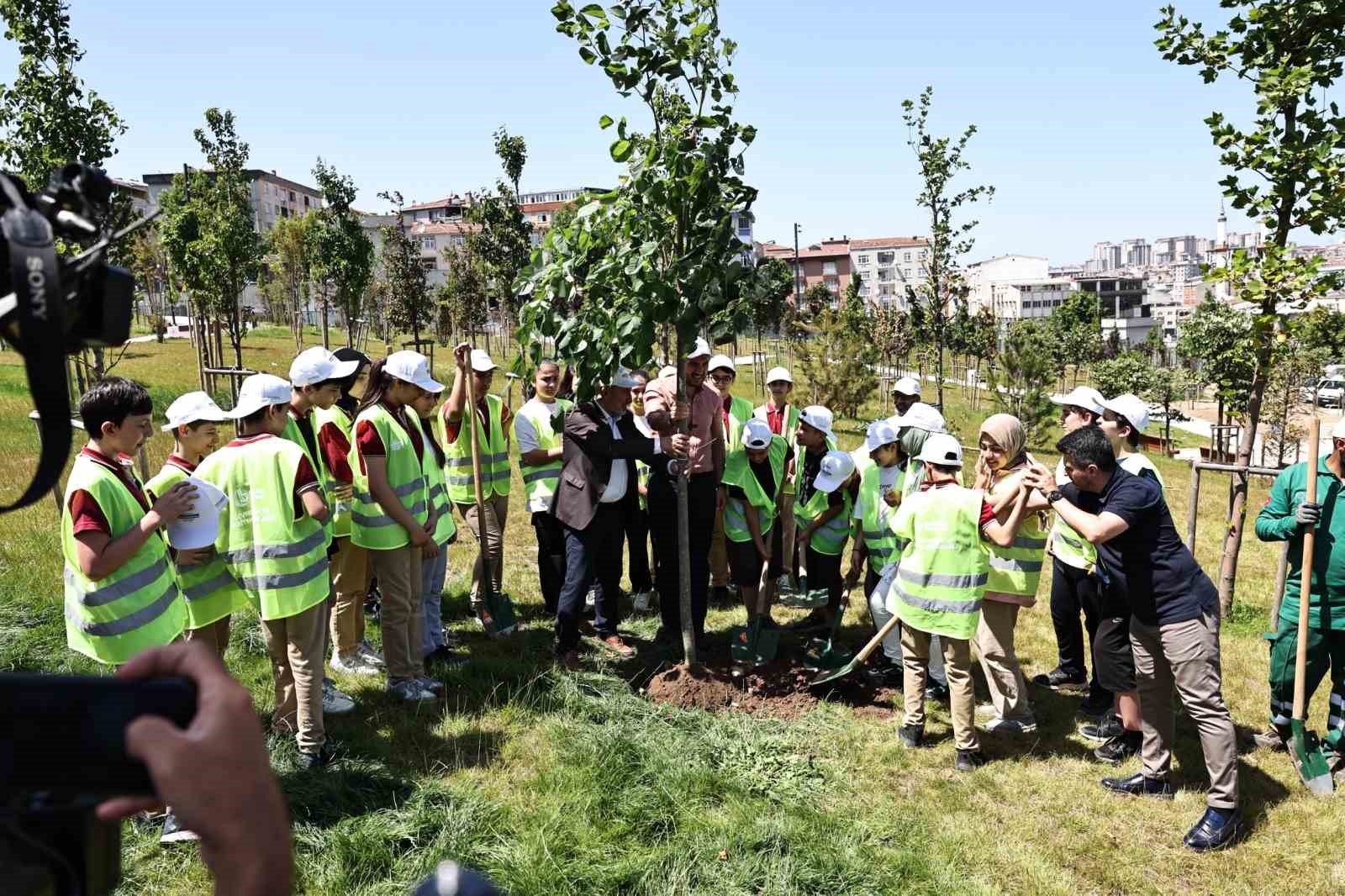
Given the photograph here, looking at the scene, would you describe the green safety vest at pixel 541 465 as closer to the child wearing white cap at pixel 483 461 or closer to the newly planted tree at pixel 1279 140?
the child wearing white cap at pixel 483 461

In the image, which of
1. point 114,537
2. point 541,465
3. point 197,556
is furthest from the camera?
point 541,465

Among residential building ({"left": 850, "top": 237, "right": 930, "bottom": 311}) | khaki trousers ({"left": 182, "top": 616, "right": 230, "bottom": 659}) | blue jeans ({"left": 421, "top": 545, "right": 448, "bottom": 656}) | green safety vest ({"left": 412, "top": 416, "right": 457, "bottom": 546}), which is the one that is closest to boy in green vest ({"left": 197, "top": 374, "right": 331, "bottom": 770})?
khaki trousers ({"left": 182, "top": 616, "right": 230, "bottom": 659})

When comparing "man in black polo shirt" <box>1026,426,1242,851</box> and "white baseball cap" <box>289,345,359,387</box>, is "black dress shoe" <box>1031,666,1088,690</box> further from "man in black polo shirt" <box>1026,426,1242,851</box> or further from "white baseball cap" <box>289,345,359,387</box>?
"white baseball cap" <box>289,345,359,387</box>

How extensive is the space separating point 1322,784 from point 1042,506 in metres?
2.14

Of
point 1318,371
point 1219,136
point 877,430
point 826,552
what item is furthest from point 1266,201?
point 1318,371

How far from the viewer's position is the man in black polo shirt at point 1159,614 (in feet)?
14.9

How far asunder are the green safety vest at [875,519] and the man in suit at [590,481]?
5.02ft

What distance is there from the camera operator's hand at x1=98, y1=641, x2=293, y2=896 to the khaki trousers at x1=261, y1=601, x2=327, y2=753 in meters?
3.63

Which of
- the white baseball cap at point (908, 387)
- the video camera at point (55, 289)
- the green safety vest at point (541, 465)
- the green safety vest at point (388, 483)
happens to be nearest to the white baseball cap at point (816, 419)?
the white baseball cap at point (908, 387)

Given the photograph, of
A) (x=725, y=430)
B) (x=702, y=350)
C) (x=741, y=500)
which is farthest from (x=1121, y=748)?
(x=702, y=350)

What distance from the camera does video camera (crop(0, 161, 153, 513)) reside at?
1.26m

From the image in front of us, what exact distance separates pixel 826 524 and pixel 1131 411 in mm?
2358

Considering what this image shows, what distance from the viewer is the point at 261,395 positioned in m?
4.61

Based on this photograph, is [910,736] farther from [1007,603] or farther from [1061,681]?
[1061,681]
